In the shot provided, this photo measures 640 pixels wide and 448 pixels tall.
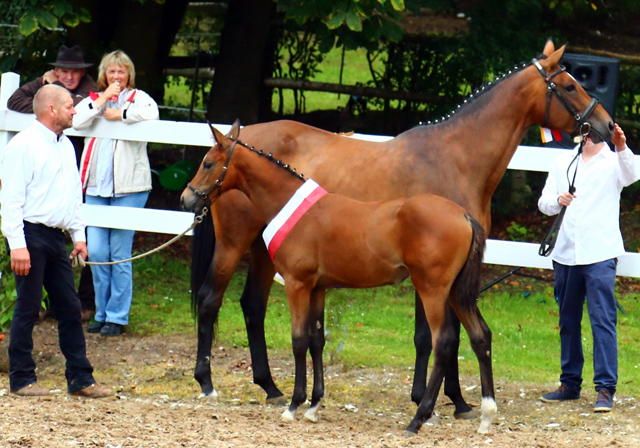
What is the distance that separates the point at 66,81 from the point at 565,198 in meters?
4.16

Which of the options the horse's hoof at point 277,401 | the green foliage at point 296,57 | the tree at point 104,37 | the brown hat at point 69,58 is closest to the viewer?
A: the horse's hoof at point 277,401

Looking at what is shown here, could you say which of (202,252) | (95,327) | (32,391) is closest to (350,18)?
(202,252)

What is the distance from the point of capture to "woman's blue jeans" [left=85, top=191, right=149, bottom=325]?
7.07 metres

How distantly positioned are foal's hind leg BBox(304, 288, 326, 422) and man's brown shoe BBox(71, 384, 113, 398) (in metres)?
Result: 1.41

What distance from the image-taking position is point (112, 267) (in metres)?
7.09

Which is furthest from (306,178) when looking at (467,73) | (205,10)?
(205,10)

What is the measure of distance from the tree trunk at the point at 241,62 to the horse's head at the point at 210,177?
18.7ft

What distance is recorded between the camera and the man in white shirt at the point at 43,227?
525cm

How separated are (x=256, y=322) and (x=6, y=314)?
6.25 feet

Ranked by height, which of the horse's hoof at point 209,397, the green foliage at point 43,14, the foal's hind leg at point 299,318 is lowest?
the horse's hoof at point 209,397

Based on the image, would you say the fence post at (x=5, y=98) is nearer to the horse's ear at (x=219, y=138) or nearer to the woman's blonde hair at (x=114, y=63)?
the woman's blonde hair at (x=114, y=63)

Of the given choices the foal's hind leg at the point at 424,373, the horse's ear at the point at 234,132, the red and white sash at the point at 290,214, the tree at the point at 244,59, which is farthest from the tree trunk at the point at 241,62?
the foal's hind leg at the point at 424,373

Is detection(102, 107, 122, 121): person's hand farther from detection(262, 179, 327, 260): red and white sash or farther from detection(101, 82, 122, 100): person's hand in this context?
detection(262, 179, 327, 260): red and white sash

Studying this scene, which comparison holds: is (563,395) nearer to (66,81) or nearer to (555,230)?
(555,230)
